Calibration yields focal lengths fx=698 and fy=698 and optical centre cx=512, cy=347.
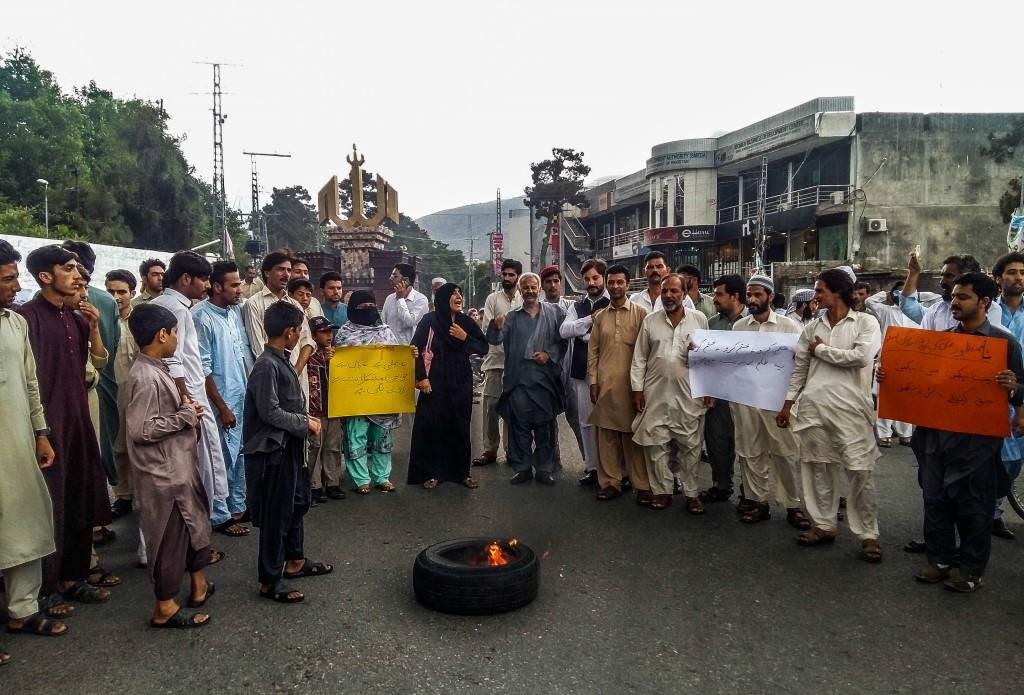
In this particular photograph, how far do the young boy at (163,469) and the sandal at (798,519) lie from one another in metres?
3.99

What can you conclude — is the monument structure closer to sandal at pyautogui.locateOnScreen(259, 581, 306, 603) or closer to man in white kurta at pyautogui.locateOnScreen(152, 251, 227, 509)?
man in white kurta at pyautogui.locateOnScreen(152, 251, 227, 509)

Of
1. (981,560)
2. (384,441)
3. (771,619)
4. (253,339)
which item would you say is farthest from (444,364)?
(981,560)

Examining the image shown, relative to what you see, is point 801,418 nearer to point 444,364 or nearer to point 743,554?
point 743,554

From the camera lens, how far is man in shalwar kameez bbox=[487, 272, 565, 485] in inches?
258

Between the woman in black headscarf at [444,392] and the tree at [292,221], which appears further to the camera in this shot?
the tree at [292,221]

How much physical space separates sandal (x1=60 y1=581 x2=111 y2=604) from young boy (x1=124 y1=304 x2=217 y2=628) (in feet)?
1.83

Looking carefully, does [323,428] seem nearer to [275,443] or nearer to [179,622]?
[275,443]

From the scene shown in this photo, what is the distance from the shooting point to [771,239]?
3594cm

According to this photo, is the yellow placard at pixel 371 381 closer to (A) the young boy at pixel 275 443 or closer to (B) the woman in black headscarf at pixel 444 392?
(B) the woman in black headscarf at pixel 444 392

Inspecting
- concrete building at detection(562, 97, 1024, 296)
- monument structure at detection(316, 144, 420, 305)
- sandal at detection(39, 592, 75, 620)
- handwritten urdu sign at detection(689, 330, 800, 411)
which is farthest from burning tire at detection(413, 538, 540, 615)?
concrete building at detection(562, 97, 1024, 296)

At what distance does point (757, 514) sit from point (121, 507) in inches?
196

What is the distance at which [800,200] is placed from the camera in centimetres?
3328

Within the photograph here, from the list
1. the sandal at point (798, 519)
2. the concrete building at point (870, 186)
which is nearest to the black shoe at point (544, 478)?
the sandal at point (798, 519)

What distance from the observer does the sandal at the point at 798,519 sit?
16.8 ft
